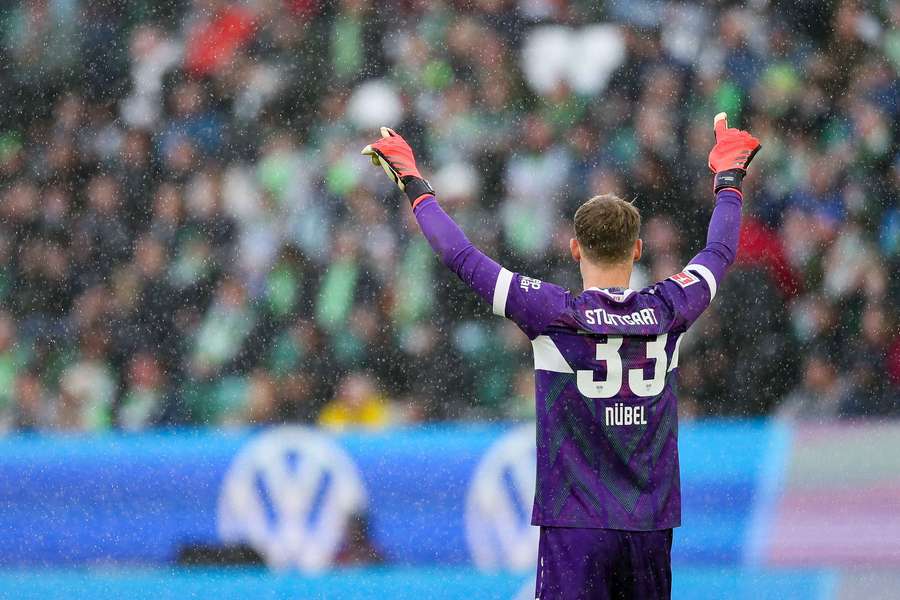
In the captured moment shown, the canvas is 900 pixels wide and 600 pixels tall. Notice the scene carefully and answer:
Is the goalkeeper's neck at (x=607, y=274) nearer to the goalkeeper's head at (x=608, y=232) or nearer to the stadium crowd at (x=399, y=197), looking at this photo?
the goalkeeper's head at (x=608, y=232)

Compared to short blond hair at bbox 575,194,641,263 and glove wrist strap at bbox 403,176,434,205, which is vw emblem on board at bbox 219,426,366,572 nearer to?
glove wrist strap at bbox 403,176,434,205

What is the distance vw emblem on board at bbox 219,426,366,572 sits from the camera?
5.74 metres

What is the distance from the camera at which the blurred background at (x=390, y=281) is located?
5.66 meters

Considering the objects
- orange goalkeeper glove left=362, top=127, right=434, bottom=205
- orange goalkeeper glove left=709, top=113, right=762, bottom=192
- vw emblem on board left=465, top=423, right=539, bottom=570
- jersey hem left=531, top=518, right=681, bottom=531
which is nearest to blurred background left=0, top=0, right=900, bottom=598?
vw emblem on board left=465, top=423, right=539, bottom=570

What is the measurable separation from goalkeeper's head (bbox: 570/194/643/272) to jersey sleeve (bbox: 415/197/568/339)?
0.36ft

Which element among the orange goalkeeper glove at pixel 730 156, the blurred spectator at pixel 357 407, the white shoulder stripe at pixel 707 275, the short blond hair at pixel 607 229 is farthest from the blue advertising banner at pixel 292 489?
the short blond hair at pixel 607 229

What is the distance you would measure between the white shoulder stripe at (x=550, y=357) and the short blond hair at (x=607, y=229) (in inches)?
7.9

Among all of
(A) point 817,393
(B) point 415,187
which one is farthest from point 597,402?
(A) point 817,393

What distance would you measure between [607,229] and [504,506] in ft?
10.0

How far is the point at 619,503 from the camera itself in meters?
→ 2.76

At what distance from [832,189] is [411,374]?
2.34 meters

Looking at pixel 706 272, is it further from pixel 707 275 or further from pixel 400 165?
pixel 400 165

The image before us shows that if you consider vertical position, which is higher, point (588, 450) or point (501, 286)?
point (501, 286)

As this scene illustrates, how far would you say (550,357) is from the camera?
2787 mm
